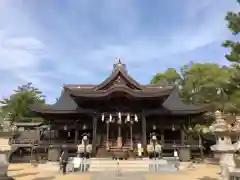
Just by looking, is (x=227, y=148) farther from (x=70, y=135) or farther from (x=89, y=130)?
(x=70, y=135)

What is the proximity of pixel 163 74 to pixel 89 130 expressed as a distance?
33919 mm

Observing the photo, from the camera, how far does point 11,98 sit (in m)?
46.2

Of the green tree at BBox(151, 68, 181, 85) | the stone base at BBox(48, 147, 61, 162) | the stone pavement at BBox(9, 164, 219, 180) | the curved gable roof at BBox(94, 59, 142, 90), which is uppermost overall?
the green tree at BBox(151, 68, 181, 85)

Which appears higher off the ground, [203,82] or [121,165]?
[203,82]

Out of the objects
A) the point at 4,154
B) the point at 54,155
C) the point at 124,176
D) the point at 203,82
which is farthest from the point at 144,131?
the point at 203,82

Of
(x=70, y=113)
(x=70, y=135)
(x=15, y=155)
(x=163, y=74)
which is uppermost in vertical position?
(x=163, y=74)

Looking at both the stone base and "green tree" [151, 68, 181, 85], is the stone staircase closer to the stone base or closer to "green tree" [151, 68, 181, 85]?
the stone base

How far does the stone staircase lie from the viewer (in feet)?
53.1

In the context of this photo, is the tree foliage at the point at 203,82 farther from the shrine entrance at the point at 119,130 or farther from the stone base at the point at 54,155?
the stone base at the point at 54,155

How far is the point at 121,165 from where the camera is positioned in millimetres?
16719

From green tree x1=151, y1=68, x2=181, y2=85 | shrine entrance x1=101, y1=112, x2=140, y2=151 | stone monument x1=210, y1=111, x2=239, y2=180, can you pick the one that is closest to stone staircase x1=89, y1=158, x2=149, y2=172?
shrine entrance x1=101, y1=112, x2=140, y2=151

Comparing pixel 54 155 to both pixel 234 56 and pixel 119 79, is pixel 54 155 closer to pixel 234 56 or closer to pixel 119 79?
pixel 119 79

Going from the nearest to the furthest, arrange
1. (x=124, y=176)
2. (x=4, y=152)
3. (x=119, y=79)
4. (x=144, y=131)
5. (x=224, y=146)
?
(x=4, y=152) → (x=224, y=146) → (x=124, y=176) → (x=144, y=131) → (x=119, y=79)

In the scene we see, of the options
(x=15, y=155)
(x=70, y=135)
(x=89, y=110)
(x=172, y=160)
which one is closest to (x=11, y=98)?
(x=15, y=155)
